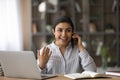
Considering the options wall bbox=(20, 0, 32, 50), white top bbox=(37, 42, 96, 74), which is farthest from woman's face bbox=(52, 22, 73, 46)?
wall bbox=(20, 0, 32, 50)

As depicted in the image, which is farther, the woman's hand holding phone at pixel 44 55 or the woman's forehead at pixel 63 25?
the woman's forehead at pixel 63 25

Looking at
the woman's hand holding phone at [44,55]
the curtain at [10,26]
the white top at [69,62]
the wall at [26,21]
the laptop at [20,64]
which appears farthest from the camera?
the wall at [26,21]

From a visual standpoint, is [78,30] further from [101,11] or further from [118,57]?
[118,57]

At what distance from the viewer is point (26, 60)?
2.05 meters

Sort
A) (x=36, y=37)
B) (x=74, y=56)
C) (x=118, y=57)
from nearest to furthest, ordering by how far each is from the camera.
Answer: (x=74, y=56) → (x=118, y=57) → (x=36, y=37)

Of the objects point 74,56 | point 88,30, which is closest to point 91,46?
point 88,30

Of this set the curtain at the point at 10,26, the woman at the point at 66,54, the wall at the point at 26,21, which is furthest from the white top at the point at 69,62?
the wall at the point at 26,21

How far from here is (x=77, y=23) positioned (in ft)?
21.5

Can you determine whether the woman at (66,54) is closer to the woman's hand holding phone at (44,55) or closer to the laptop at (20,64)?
the woman's hand holding phone at (44,55)

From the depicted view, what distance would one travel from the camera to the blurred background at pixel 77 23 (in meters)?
6.25

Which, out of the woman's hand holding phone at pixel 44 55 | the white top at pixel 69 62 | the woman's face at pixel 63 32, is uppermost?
the woman's face at pixel 63 32

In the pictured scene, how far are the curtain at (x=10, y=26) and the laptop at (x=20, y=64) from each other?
13.4 ft

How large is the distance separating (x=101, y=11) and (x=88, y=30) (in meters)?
0.49

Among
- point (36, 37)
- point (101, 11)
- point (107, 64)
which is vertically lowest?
point (107, 64)
